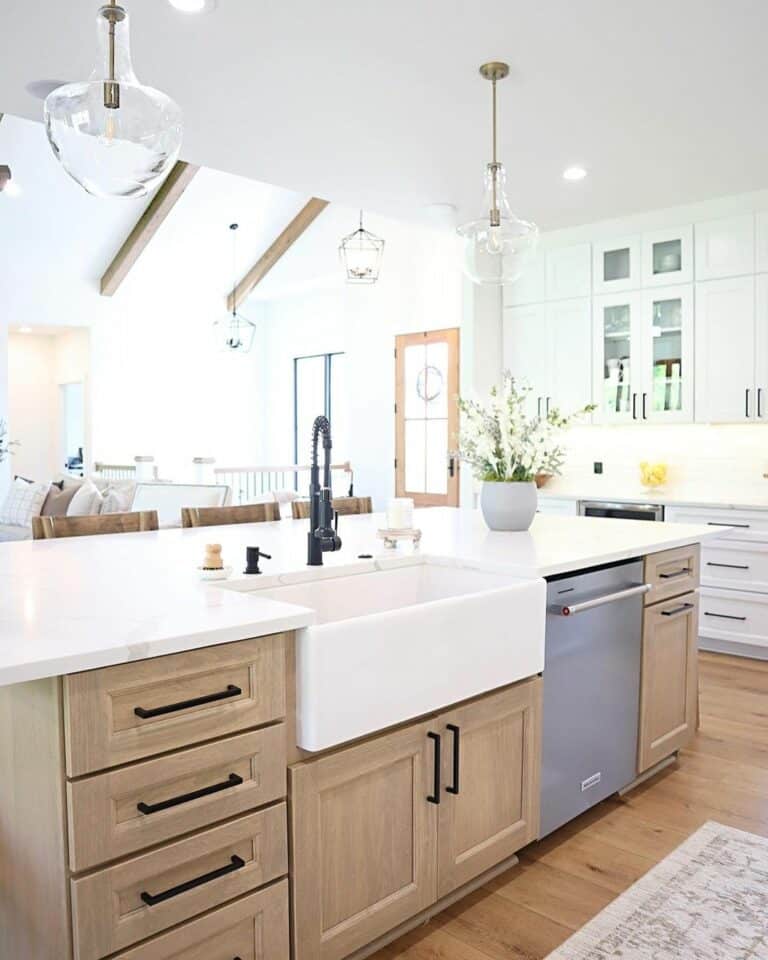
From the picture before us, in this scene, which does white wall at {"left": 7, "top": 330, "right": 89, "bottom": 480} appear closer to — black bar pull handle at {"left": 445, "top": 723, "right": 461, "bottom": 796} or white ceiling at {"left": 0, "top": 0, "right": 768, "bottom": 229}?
white ceiling at {"left": 0, "top": 0, "right": 768, "bottom": 229}

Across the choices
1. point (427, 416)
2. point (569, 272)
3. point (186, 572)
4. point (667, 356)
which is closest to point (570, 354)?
point (569, 272)

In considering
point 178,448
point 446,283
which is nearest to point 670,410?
point 446,283

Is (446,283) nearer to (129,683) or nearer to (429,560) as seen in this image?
(429,560)

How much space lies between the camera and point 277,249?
9805mm

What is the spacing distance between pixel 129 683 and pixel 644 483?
4681mm

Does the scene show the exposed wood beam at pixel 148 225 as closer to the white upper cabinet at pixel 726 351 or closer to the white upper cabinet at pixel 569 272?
the white upper cabinet at pixel 569 272

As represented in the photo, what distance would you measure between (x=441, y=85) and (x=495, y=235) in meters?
0.79

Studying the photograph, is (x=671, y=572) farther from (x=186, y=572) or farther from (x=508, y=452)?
(x=186, y=572)

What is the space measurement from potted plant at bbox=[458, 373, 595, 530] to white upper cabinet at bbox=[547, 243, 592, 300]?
291 centimetres

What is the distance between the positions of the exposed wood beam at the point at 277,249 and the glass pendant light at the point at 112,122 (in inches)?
297

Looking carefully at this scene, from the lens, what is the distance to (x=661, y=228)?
17.5 ft

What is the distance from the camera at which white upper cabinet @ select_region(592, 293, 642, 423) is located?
5.44 metres

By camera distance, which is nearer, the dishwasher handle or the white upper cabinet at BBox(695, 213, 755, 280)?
the dishwasher handle

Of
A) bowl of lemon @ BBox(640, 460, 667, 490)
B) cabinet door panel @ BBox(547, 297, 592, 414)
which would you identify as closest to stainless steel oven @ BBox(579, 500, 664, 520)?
bowl of lemon @ BBox(640, 460, 667, 490)
